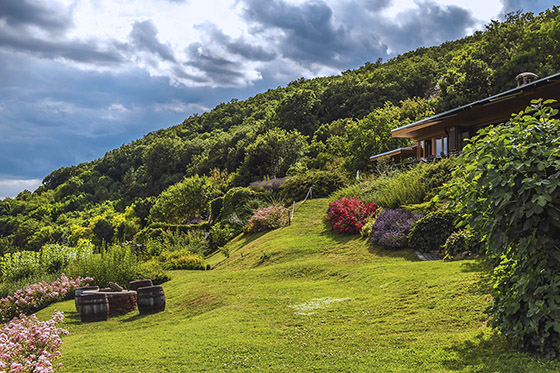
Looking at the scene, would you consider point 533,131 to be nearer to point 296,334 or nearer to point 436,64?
point 296,334

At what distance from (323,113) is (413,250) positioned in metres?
44.1

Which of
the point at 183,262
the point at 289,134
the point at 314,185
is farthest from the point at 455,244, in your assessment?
the point at 289,134

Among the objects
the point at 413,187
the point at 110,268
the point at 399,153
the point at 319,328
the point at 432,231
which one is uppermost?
the point at 399,153

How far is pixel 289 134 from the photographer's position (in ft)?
123

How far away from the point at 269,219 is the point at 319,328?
44.3ft

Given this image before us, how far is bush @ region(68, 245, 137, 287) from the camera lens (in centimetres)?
1313

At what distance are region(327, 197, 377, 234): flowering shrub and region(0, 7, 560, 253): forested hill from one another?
36.4ft

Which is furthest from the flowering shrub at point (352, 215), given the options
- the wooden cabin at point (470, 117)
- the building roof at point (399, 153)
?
the building roof at point (399, 153)

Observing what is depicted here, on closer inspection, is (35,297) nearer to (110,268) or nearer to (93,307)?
(110,268)

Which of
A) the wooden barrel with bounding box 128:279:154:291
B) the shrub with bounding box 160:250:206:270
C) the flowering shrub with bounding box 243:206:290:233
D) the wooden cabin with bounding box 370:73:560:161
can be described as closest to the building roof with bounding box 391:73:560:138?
the wooden cabin with bounding box 370:73:560:161

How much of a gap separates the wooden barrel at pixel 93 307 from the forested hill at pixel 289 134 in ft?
62.5

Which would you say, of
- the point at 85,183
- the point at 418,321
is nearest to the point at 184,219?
the point at 418,321

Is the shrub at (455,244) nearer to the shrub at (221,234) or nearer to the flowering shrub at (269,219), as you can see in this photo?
the flowering shrub at (269,219)

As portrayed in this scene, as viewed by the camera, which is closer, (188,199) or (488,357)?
(488,357)
